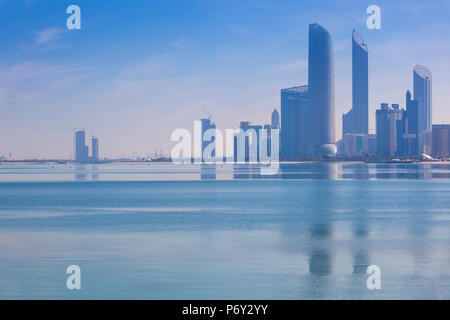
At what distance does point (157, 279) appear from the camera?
23453 mm

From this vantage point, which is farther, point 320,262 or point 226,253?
point 226,253

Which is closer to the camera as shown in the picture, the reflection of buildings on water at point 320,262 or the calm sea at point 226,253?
the calm sea at point 226,253

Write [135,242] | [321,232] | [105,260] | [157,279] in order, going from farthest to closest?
[321,232]
[135,242]
[105,260]
[157,279]

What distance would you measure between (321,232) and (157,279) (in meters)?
18.8

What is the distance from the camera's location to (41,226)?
144ft

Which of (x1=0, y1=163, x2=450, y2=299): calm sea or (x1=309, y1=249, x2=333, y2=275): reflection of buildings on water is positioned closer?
(x1=0, y1=163, x2=450, y2=299): calm sea

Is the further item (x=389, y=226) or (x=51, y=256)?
(x=389, y=226)

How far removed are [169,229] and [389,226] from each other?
15.8 m

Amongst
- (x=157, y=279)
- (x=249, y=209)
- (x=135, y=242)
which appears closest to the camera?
(x=157, y=279)

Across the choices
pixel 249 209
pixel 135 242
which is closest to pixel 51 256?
pixel 135 242
